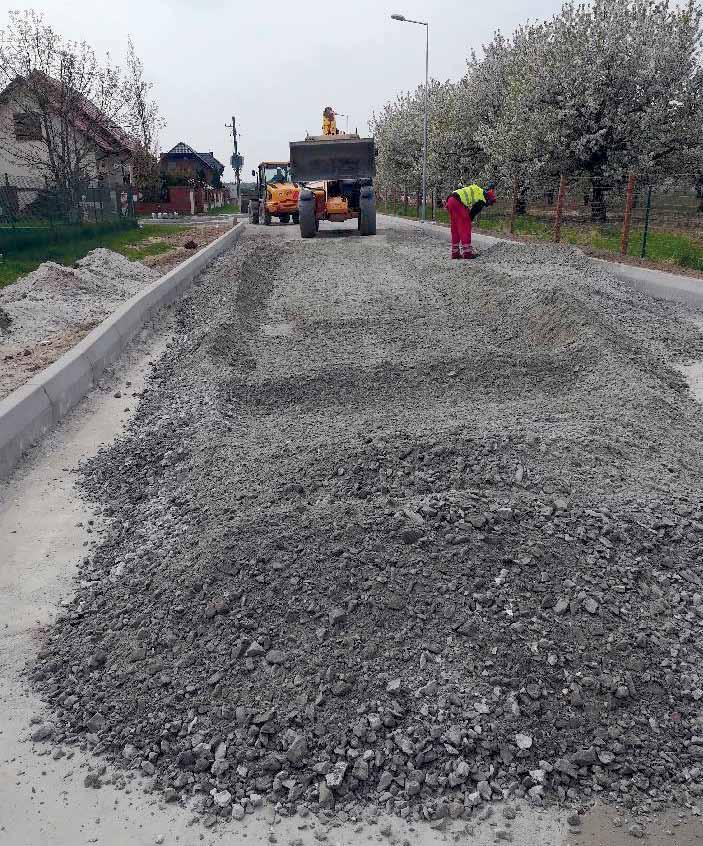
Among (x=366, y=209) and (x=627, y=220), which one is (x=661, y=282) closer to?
(x=627, y=220)

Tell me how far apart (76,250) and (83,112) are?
35.6 ft

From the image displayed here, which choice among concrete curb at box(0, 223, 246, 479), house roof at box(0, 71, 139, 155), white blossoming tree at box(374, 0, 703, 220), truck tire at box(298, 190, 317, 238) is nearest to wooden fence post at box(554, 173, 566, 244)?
white blossoming tree at box(374, 0, 703, 220)

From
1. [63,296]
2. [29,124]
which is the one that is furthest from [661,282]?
[29,124]

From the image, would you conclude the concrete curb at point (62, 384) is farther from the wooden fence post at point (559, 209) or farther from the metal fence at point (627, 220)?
the wooden fence post at point (559, 209)

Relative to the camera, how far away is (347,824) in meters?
2.36

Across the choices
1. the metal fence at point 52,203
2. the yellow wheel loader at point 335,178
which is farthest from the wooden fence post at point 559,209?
the metal fence at point 52,203

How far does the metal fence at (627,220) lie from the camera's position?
1307cm

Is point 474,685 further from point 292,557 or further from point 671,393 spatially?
point 671,393

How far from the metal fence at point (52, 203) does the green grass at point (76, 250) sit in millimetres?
745

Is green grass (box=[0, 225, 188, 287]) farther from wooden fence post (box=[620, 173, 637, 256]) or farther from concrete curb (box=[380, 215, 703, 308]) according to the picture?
wooden fence post (box=[620, 173, 637, 256])

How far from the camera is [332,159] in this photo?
21.7 metres

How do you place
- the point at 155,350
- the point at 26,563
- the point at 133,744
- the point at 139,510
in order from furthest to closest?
the point at 155,350 < the point at 139,510 < the point at 26,563 < the point at 133,744

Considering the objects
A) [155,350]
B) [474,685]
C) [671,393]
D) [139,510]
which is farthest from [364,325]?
[474,685]

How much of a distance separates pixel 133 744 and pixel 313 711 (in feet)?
2.28
